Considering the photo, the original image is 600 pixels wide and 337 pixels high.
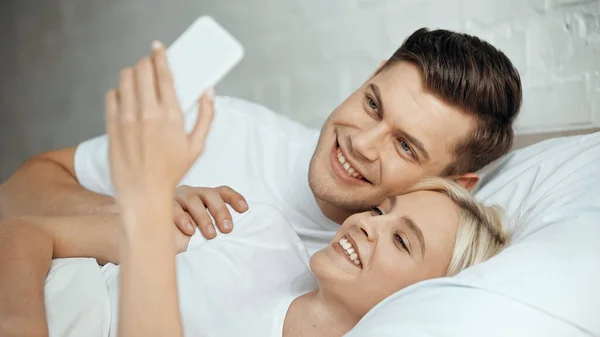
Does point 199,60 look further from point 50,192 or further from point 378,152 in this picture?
point 50,192

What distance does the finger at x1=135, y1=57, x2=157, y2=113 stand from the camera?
0.67 m

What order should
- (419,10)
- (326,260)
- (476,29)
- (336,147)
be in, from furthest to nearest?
1. (419,10)
2. (476,29)
3. (336,147)
4. (326,260)

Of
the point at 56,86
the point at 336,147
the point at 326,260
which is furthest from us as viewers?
the point at 56,86

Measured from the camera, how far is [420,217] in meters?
1.05

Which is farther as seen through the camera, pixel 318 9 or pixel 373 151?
pixel 318 9

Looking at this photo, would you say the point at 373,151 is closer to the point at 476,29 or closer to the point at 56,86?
the point at 476,29

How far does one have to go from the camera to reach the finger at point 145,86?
674 millimetres

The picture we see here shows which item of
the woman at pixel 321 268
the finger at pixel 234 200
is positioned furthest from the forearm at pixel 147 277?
the finger at pixel 234 200

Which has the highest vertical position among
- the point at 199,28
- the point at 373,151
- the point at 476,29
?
the point at 199,28

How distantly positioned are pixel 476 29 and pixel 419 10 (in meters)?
0.18

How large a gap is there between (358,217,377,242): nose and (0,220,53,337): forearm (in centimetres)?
53

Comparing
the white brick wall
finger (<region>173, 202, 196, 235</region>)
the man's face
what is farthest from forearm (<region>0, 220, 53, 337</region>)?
the white brick wall

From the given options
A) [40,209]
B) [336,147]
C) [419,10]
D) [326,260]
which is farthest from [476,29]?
[40,209]

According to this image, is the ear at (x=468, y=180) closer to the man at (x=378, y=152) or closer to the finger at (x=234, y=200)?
the man at (x=378, y=152)
